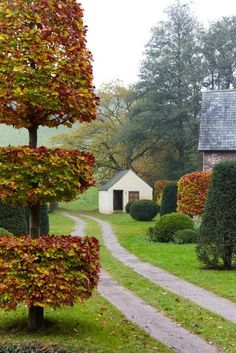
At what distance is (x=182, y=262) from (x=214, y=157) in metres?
16.9

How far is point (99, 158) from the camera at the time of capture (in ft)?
201

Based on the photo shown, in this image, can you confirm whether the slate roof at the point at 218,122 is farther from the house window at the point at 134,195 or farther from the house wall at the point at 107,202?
the house wall at the point at 107,202

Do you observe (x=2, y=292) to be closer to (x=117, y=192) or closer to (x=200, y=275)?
(x=200, y=275)

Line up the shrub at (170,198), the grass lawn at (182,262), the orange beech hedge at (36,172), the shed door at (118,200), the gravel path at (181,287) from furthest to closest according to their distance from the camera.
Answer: the shed door at (118,200), the shrub at (170,198), the grass lawn at (182,262), the gravel path at (181,287), the orange beech hedge at (36,172)

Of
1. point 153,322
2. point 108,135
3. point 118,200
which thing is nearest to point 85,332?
point 153,322

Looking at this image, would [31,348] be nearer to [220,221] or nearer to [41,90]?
[41,90]

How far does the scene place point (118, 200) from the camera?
55062 millimetres

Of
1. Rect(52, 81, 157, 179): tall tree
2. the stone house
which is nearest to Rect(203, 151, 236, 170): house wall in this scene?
the stone house

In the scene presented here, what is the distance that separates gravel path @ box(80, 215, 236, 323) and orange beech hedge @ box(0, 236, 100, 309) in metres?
3.66

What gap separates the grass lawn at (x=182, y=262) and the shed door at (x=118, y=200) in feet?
87.2

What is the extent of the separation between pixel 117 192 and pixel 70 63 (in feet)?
152

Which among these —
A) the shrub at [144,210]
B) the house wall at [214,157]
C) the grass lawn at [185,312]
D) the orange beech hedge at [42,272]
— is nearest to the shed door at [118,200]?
the shrub at [144,210]

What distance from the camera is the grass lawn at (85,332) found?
7.91 meters

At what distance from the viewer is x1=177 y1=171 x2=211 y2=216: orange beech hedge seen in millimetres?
29953
